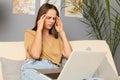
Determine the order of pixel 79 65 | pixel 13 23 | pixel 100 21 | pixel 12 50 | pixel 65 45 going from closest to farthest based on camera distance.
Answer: pixel 79 65
pixel 12 50
pixel 65 45
pixel 13 23
pixel 100 21

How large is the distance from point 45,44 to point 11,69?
0.38 m

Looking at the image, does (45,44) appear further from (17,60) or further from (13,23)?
(13,23)

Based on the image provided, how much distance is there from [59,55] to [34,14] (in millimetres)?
801

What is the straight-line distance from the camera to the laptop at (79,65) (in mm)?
1832

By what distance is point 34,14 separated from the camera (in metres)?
3.09

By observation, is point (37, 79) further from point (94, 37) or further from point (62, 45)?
point (94, 37)

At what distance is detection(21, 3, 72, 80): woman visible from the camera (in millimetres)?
2277

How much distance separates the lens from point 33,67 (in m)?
2.27

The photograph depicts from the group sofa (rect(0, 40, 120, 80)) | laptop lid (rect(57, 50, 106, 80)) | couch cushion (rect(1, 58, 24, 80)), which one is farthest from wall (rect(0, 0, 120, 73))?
laptop lid (rect(57, 50, 106, 80))

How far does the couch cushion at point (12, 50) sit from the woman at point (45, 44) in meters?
0.09

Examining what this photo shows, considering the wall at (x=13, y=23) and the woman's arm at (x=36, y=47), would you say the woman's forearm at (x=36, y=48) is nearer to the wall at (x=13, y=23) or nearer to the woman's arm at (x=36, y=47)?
the woman's arm at (x=36, y=47)

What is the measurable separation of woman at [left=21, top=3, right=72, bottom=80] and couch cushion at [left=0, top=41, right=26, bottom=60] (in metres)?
0.09

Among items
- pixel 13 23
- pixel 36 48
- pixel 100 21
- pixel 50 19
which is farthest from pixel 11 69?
pixel 100 21

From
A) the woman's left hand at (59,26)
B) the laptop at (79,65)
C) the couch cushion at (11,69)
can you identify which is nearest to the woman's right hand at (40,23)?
the woman's left hand at (59,26)
